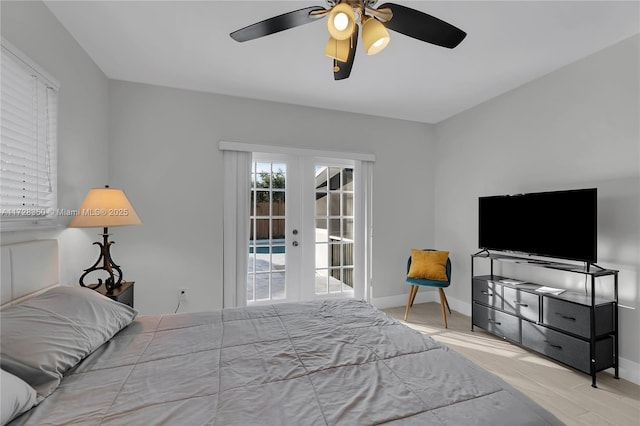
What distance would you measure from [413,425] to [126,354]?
1.27 m

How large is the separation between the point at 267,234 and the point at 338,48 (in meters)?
2.54

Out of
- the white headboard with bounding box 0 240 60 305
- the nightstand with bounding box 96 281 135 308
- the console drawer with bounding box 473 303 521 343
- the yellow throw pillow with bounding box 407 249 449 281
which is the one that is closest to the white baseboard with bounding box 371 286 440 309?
the yellow throw pillow with bounding box 407 249 449 281

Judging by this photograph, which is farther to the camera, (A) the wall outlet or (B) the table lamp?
(A) the wall outlet

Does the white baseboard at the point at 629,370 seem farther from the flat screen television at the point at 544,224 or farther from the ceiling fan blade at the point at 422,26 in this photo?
the ceiling fan blade at the point at 422,26

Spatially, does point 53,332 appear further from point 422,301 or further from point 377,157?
point 422,301

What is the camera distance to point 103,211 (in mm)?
2178

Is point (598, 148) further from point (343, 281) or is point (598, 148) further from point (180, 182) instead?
point (180, 182)

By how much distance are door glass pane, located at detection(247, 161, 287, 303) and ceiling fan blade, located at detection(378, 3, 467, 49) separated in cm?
245

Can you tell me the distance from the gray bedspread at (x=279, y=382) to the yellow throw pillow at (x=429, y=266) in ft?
6.81

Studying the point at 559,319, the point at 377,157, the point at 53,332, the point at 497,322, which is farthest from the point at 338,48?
the point at 497,322

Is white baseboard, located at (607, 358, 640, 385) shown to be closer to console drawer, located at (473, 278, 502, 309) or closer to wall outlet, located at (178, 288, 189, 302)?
console drawer, located at (473, 278, 502, 309)

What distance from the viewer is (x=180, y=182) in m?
3.31

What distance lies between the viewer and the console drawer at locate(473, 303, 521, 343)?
2.89m

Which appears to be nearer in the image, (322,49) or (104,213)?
(104,213)
